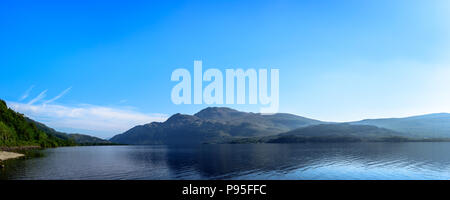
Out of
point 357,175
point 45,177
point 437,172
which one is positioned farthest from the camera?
point 437,172
